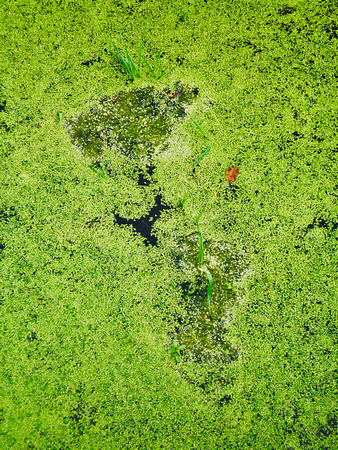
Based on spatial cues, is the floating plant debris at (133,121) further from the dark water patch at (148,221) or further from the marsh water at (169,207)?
the dark water patch at (148,221)

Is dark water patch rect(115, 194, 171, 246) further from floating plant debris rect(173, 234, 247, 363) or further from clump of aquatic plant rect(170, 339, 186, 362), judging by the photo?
clump of aquatic plant rect(170, 339, 186, 362)

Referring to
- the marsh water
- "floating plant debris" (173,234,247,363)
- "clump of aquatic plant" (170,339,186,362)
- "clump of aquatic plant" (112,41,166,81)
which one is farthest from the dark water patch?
"clump of aquatic plant" (112,41,166,81)

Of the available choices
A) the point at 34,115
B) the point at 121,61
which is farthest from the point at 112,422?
the point at 121,61

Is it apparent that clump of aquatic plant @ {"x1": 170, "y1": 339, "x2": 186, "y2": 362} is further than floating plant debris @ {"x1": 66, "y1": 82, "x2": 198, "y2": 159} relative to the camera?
No

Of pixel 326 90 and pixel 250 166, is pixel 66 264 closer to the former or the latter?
pixel 250 166

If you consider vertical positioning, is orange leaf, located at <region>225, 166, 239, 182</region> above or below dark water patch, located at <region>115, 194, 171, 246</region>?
above

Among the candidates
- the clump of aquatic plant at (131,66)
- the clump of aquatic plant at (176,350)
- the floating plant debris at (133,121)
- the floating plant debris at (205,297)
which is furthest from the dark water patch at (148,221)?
the clump of aquatic plant at (131,66)

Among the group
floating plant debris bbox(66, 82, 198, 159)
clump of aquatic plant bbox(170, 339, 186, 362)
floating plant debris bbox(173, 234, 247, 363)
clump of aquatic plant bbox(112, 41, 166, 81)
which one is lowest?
clump of aquatic plant bbox(170, 339, 186, 362)

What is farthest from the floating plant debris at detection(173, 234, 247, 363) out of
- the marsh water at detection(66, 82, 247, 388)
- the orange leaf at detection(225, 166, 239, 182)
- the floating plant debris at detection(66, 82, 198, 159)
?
the floating plant debris at detection(66, 82, 198, 159)
